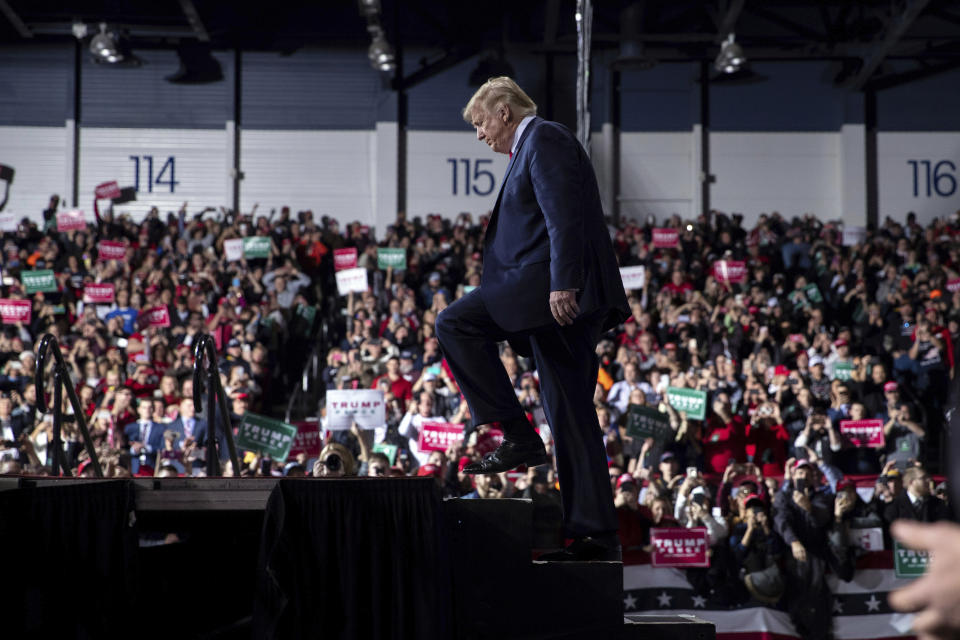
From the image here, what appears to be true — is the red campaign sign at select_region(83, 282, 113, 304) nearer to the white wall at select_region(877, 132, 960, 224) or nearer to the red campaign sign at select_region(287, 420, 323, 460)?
the red campaign sign at select_region(287, 420, 323, 460)

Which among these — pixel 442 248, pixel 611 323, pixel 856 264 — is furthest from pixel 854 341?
pixel 611 323

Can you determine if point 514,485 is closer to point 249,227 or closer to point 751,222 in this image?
point 249,227

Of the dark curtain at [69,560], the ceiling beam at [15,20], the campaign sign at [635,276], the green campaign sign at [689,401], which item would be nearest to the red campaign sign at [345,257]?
the campaign sign at [635,276]

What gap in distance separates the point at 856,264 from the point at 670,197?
23.4 ft

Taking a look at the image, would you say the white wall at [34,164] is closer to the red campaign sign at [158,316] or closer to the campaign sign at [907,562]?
the red campaign sign at [158,316]

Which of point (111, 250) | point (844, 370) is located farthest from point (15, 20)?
point (844, 370)

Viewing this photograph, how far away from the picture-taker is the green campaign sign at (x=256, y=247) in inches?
Result: 671

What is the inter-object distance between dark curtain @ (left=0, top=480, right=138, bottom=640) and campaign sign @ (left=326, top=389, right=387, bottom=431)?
7307 mm

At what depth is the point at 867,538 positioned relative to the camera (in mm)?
9414

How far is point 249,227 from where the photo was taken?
738 inches

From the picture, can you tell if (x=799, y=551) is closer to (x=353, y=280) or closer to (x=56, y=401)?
(x=56, y=401)

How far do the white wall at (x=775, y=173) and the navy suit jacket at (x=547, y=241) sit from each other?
20473 millimetres

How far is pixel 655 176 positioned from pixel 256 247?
9.83 metres

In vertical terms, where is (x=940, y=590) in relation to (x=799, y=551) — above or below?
above
